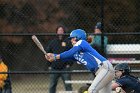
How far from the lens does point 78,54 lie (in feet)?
35.2

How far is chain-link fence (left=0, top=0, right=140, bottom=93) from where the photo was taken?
14.2 m

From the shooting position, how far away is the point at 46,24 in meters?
14.8

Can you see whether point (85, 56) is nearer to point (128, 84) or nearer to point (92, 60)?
point (92, 60)

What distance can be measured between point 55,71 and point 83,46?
86.6 inches

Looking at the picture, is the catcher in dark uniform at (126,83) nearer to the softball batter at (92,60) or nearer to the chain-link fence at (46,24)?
the softball batter at (92,60)

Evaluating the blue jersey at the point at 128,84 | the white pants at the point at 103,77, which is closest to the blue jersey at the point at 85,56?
the white pants at the point at 103,77

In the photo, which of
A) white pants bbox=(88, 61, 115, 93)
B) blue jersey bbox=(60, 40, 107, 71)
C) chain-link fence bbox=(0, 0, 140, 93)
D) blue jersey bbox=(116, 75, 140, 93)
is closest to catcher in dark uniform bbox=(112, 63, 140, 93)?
blue jersey bbox=(116, 75, 140, 93)

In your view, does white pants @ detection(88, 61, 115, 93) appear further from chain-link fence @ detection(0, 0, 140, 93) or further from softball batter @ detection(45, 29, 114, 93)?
chain-link fence @ detection(0, 0, 140, 93)

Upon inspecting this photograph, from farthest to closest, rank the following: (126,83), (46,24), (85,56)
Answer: (46,24) → (85,56) → (126,83)

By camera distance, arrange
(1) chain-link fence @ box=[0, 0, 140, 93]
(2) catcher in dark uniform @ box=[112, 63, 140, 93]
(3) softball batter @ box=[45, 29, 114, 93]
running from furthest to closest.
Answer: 1. (1) chain-link fence @ box=[0, 0, 140, 93]
2. (3) softball batter @ box=[45, 29, 114, 93]
3. (2) catcher in dark uniform @ box=[112, 63, 140, 93]

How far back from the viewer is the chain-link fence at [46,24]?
1424 cm

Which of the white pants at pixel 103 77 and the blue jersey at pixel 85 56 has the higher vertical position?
the blue jersey at pixel 85 56

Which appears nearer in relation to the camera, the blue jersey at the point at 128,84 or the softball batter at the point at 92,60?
the blue jersey at the point at 128,84

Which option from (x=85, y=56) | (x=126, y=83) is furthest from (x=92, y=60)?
(x=126, y=83)
